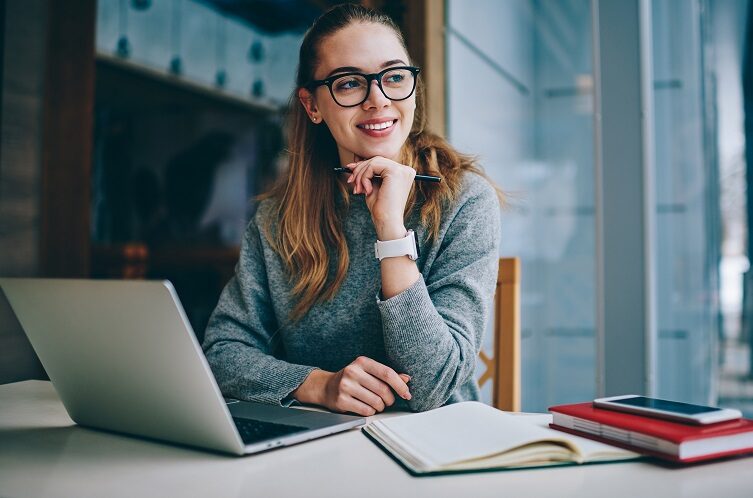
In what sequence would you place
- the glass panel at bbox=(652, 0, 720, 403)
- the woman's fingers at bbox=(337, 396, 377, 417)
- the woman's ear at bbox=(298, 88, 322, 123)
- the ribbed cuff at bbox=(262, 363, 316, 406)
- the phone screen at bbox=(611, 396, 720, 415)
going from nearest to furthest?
1. the phone screen at bbox=(611, 396, 720, 415)
2. the woman's fingers at bbox=(337, 396, 377, 417)
3. the ribbed cuff at bbox=(262, 363, 316, 406)
4. the woman's ear at bbox=(298, 88, 322, 123)
5. the glass panel at bbox=(652, 0, 720, 403)

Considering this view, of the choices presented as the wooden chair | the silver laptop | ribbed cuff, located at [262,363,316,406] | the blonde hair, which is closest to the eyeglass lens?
the blonde hair

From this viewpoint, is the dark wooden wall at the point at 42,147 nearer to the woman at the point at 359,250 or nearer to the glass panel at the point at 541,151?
the woman at the point at 359,250

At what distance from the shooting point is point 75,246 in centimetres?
213

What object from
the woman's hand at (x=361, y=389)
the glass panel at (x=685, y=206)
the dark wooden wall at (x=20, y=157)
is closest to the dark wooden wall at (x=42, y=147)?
the dark wooden wall at (x=20, y=157)

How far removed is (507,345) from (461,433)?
0.58 m

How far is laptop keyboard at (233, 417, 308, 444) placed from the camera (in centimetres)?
72

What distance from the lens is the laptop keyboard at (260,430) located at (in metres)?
0.72

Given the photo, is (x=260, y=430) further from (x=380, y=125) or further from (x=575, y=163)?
(x=575, y=163)

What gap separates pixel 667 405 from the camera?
0.74 m

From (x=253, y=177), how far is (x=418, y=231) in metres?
4.89

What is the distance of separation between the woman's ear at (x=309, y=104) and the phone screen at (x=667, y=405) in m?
0.91

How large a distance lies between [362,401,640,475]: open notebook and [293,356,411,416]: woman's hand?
0.51ft

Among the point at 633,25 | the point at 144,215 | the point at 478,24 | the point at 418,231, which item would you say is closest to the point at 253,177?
the point at 144,215

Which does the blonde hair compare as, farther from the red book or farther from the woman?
the red book
